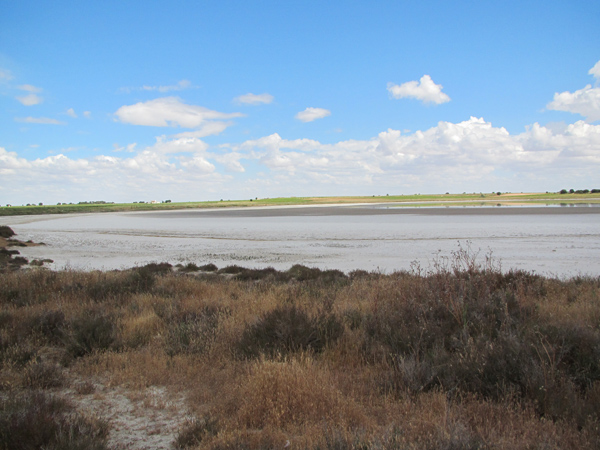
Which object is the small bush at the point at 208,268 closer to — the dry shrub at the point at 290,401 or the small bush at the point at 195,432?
the dry shrub at the point at 290,401

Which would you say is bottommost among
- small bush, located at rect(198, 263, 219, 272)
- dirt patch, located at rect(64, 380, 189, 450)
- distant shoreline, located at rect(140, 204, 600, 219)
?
small bush, located at rect(198, 263, 219, 272)

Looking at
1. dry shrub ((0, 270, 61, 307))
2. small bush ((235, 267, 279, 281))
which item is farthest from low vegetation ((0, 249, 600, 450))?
small bush ((235, 267, 279, 281))

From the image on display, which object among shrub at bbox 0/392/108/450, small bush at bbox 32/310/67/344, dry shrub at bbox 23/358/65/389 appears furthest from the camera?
small bush at bbox 32/310/67/344

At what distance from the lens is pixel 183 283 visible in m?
12.1

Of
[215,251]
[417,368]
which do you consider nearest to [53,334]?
[417,368]

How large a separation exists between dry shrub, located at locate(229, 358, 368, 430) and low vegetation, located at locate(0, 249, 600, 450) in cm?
2

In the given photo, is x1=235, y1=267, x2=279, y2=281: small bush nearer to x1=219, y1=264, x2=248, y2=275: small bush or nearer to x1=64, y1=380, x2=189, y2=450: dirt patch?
x1=219, y1=264, x2=248, y2=275: small bush

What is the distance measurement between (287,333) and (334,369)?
1.04 meters

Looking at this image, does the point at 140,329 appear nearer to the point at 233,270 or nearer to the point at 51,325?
the point at 51,325

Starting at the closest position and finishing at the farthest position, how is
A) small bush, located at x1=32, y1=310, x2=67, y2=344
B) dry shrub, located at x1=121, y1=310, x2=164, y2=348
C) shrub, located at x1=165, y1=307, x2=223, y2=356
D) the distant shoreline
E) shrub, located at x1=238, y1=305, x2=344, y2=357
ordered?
1. shrub, located at x1=238, y1=305, x2=344, y2=357
2. shrub, located at x1=165, y1=307, x2=223, y2=356
3. dry shrub, located at x1=121, y1=310, x2=164, y2=348
4. small bush, located at x1=32, y1=310, x2=67, y2=344
5. the distant shoreline

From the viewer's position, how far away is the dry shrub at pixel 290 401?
4.09 metres

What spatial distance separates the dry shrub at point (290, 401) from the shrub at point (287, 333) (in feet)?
3.82

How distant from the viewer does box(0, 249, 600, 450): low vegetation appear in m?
3.68

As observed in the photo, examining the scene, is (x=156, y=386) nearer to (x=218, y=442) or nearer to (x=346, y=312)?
(x=218, y=442)
